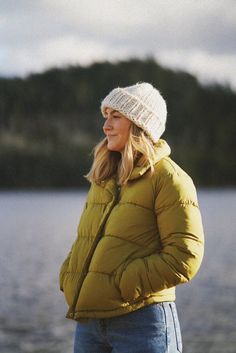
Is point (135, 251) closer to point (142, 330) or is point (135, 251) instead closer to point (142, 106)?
point (142, 330)

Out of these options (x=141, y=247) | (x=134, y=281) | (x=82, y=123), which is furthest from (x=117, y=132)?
(x=82, y=123)

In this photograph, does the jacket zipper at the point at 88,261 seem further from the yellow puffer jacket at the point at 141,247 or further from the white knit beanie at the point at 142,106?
the white knit beanie at the point at 142,106

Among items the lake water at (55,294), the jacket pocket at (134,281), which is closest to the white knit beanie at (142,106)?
the jacket pocket at (134,281)

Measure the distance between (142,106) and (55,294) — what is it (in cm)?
1339

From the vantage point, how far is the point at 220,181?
72.4 metres

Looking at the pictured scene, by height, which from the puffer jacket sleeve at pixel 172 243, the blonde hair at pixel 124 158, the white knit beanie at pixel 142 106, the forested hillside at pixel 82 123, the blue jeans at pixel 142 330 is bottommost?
the blue jeans at pixel 142 330

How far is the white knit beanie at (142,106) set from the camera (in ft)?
10.0

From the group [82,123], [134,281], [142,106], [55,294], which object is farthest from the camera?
[82,123]

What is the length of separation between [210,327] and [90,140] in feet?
190

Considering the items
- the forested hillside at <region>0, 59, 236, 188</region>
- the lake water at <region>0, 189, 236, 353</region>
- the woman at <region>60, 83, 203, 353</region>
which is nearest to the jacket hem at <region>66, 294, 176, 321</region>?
the woman at <region>60, 83, 203, 353</region>

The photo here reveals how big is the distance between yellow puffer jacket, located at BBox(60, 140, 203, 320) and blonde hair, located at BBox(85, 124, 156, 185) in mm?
35

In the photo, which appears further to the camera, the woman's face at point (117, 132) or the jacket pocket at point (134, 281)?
the woman's face at point (117, 132)

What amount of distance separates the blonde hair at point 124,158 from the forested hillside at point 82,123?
57.2 meters

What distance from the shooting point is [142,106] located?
311 cm
